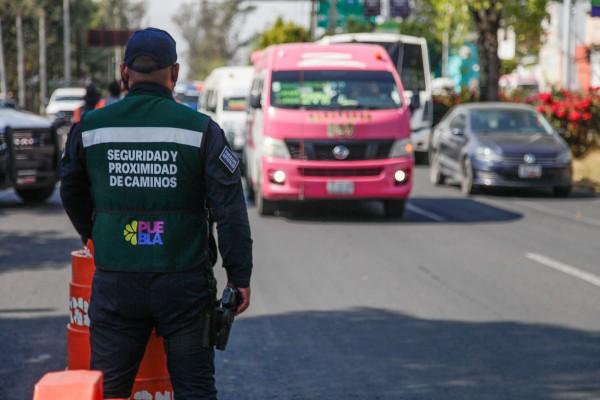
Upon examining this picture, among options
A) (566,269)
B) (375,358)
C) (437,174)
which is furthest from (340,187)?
(375,358)

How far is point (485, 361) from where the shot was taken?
303 inches

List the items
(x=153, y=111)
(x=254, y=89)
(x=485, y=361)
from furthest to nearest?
(x=254, y=89), (x=485, y=361), (x=153, y=111)

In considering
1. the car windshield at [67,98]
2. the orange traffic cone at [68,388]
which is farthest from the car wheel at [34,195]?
the car windshield at [67,98]

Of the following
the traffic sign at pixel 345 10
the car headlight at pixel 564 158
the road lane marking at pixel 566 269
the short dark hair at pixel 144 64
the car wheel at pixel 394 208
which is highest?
the traffic sign at pixel 345 10

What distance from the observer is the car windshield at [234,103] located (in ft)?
94.2

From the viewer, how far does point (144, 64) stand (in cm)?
453

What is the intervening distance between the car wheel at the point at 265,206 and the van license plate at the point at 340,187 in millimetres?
1029

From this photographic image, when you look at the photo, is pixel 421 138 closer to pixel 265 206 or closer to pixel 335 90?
pixel 335 90

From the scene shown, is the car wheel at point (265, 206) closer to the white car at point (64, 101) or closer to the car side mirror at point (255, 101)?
the car side mirror at point (255, 101)

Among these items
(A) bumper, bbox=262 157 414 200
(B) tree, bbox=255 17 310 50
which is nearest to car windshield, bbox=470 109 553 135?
(A) bumper, bbox=262 157 414 200

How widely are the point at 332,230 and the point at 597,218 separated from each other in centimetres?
443

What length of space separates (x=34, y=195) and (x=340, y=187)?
5.21 m

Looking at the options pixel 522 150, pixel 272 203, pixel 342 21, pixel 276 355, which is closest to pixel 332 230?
pixel 272 203

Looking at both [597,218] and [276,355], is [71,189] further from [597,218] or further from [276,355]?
[597,218]
